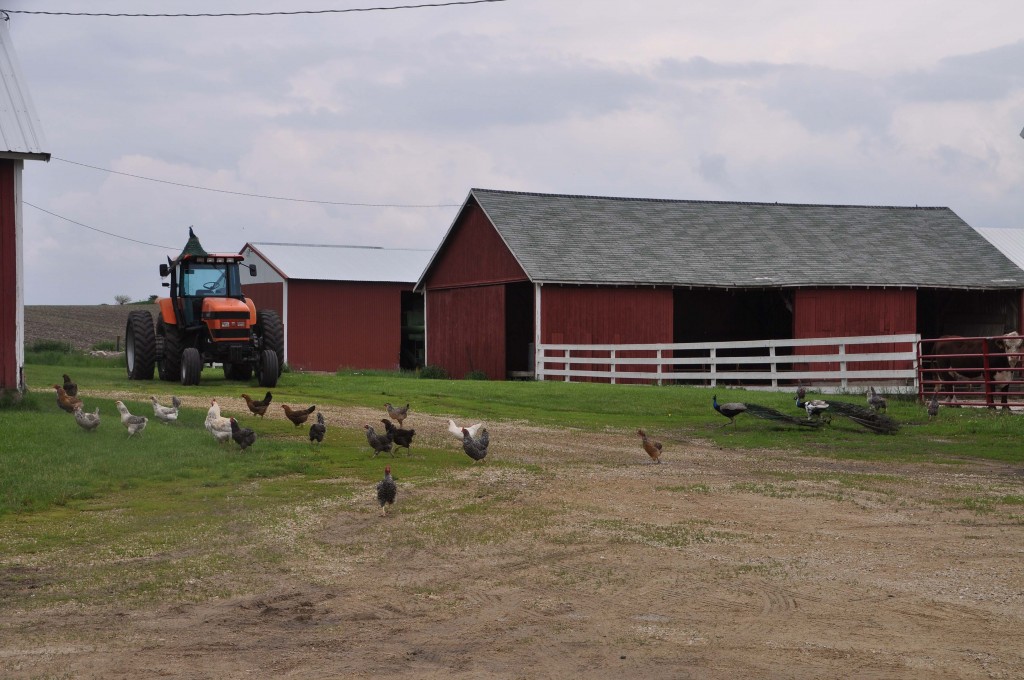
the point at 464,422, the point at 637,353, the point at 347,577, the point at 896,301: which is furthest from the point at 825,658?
the point at 896,301

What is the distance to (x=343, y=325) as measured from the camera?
42.5 m

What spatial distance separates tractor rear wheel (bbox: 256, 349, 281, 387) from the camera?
24656mm

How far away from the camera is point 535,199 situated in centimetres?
3612

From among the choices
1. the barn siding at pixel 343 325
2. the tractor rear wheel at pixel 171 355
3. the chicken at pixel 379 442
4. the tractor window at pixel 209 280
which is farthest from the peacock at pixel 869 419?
the barn siding at pixel 343 325

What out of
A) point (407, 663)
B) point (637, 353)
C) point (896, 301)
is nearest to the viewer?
point (407, 663)

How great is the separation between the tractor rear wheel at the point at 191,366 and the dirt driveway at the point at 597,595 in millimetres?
13494

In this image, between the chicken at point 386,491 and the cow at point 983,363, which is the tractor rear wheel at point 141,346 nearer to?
the cow at point 983,363

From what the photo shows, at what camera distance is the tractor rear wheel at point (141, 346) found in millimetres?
26000

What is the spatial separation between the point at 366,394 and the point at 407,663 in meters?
18.8

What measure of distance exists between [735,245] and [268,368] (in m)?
16.4

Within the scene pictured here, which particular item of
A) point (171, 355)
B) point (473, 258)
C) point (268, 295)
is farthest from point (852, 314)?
point (268, 295)

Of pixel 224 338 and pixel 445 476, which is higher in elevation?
pixel 224 338

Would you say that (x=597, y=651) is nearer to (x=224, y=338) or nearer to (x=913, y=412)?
(x=913, y=412)

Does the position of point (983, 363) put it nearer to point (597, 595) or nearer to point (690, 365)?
point (690, 365)
